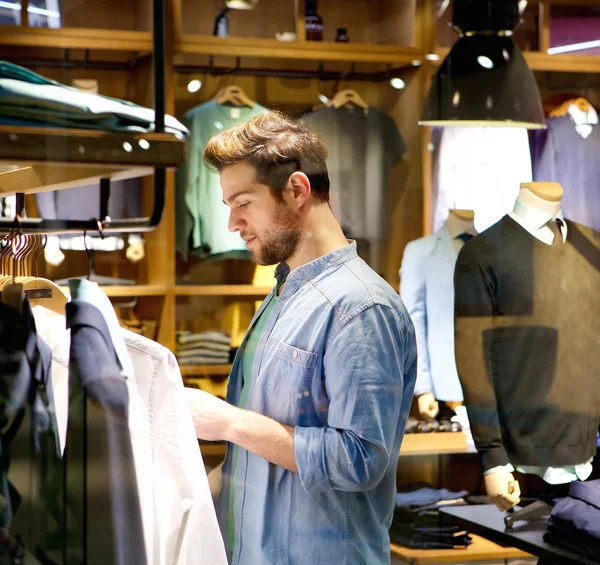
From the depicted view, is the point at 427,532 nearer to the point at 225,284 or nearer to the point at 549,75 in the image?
the point at 225,284

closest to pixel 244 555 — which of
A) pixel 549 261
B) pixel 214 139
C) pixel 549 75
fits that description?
pixel 214 139

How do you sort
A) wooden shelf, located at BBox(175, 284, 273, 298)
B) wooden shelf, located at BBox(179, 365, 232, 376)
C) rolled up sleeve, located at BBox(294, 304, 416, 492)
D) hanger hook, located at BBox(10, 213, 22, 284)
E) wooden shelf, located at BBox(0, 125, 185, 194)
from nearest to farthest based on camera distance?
wooden shelf, located at BBox(0, 125, 185, 194), hanger hook, located at BBox(10, 213, 22, 284), rolled up sleeve, located at BBox(294, 304, 416, 492), wooden shelf, located at BBox(179, 365, 232, 376), wooden shelf, located at BBox(175, 284, 273, 298)

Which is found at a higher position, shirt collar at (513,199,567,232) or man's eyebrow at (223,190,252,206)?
man's eyebrow at (223,190,252,206)

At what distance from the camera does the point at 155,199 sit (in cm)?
97

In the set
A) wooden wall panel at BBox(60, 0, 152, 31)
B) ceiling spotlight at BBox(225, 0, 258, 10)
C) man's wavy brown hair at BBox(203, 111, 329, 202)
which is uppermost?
ceiling spotlight at BBox(225, 0, 258, 10)

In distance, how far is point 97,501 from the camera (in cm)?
92

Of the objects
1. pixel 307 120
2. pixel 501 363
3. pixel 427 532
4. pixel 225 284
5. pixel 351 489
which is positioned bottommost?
pixel 427 532

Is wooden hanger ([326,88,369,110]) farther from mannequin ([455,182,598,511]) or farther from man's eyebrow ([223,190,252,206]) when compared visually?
man's eyebrow ([223,190,252,206])

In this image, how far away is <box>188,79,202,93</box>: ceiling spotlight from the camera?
5.87 feet

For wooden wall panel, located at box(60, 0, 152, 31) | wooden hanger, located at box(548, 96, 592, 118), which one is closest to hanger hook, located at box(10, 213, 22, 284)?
wooden wall panel, located at box(60, 0, 152, 31)

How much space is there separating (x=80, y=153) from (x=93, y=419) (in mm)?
274

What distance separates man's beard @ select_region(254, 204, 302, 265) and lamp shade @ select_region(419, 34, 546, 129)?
0.64 metres

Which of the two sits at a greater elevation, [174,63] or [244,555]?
[174,63]

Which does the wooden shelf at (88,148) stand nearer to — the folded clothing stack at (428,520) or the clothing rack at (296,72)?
the clothing rack at (296,72)
